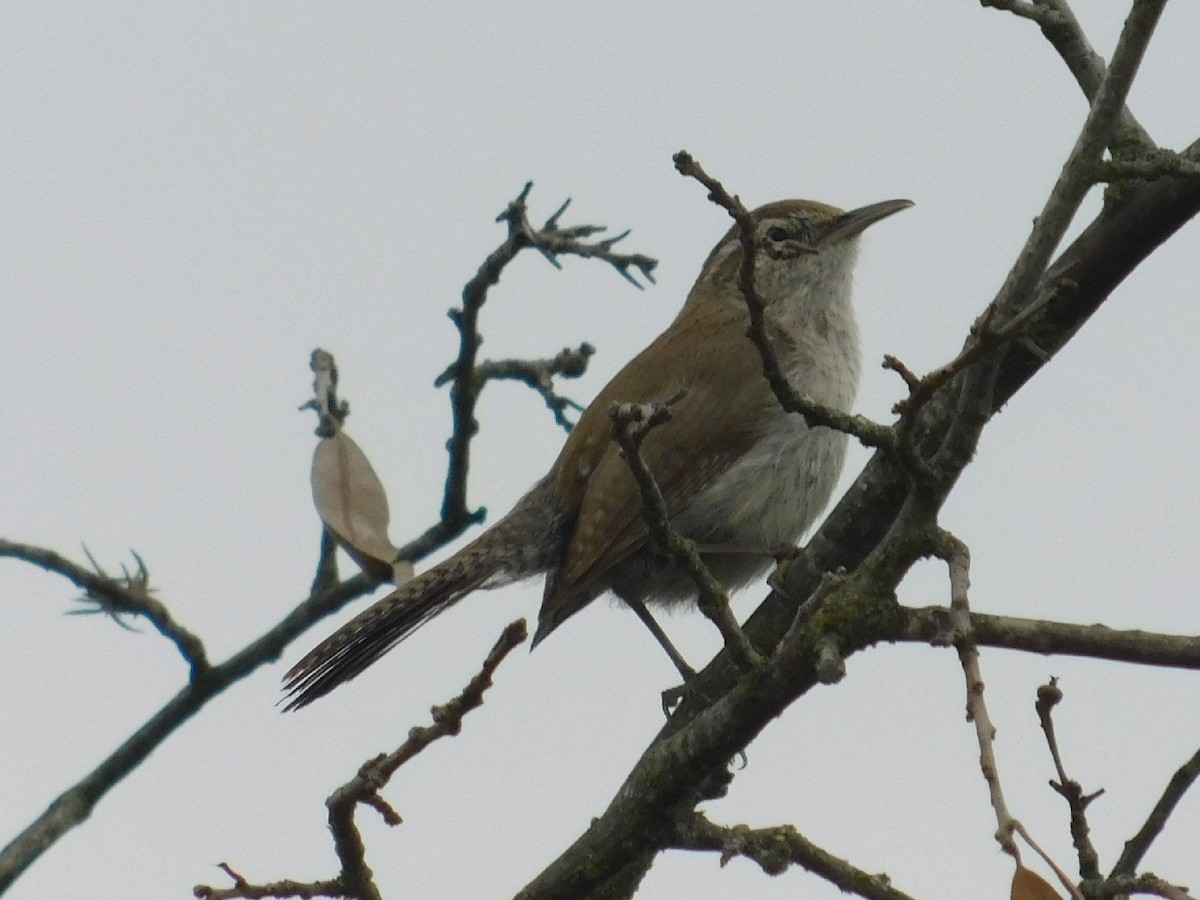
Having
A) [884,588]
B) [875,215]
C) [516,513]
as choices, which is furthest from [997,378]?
[875,215]

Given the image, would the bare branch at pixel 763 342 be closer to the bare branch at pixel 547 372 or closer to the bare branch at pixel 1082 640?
the bare branch at pixel 1082 640

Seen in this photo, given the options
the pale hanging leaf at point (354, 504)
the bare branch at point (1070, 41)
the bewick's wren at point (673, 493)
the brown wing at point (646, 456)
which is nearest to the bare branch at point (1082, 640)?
the bare branch at point (1070, 41)

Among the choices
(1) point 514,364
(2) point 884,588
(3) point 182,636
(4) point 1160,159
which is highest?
(1) point 514,364

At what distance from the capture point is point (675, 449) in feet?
20.2

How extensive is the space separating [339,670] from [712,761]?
2340mm

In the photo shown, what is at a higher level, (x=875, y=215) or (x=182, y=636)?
(x=875, y=215)

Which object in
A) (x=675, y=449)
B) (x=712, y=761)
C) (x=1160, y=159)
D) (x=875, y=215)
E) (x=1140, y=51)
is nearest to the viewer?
(x=1140, y=51)

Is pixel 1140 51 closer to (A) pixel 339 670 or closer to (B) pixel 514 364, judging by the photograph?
(B) pixel 514 364

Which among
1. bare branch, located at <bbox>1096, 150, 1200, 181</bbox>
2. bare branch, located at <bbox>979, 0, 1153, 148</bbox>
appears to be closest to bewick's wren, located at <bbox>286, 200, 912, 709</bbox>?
bare branch, located at <bbox>979, 0, 1153, 148</bbox>

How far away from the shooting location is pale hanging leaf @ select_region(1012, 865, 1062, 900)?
2236 millimetres

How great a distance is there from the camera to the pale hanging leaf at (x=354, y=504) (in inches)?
179

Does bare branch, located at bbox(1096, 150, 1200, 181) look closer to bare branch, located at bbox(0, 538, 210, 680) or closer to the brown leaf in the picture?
the brown leaf

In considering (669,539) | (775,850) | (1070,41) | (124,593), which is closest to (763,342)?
(669,539)

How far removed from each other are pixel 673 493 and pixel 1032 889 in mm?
3881
